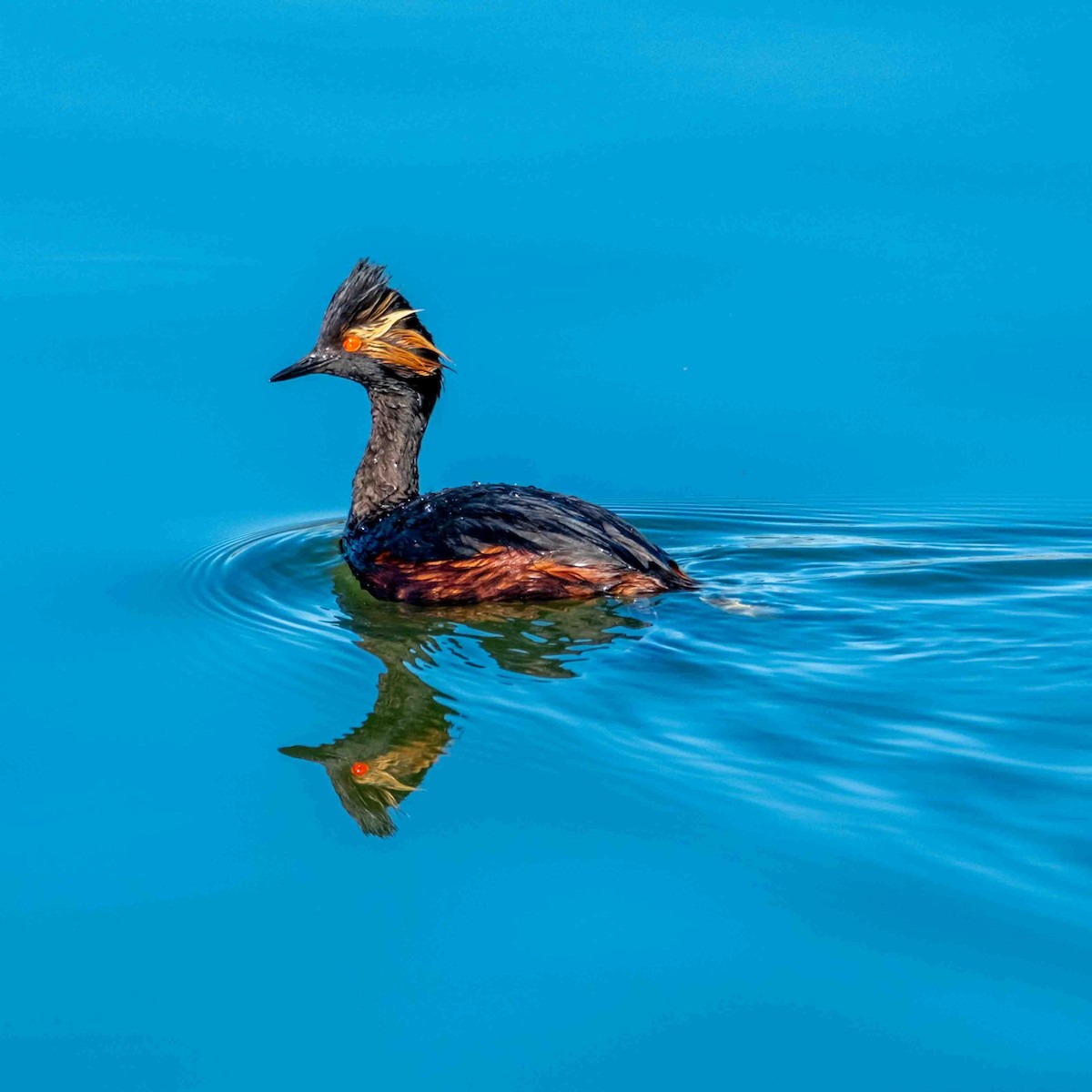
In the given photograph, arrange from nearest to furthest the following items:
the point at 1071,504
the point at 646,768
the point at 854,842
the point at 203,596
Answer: the point at 854,842 < the point at 646,768 < the point at 203,596 < the point at 1071,504

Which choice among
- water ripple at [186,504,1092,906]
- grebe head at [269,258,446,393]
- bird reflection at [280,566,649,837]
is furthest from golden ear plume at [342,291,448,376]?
bird reflection at [280,566,649,837]

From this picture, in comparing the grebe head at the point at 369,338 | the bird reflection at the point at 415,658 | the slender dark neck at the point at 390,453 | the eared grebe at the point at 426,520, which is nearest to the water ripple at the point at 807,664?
the bird reflection at the point at 415,658

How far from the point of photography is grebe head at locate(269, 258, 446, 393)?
348 inches

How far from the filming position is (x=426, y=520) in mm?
8352

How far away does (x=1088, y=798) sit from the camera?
5.69m

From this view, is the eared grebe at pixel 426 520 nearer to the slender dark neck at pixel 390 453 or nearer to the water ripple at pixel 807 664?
the slender dark neck at pixel 390 453

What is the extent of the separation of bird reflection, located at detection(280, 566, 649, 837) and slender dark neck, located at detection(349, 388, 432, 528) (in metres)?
0.50

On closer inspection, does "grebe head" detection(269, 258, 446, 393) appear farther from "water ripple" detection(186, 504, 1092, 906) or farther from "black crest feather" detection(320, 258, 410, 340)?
"water ripple" detection(186, 504, 1092, 906)

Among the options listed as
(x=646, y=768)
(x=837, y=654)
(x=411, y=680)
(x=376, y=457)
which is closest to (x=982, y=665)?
(x=837, y=654)

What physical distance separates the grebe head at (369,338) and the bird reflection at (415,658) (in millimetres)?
1080

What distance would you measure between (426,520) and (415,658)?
1.08 meters

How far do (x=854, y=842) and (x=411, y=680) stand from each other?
7.92 ft

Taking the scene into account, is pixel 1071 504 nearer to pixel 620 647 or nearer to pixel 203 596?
pixel 620 647

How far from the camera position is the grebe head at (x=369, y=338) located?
8836 mm
